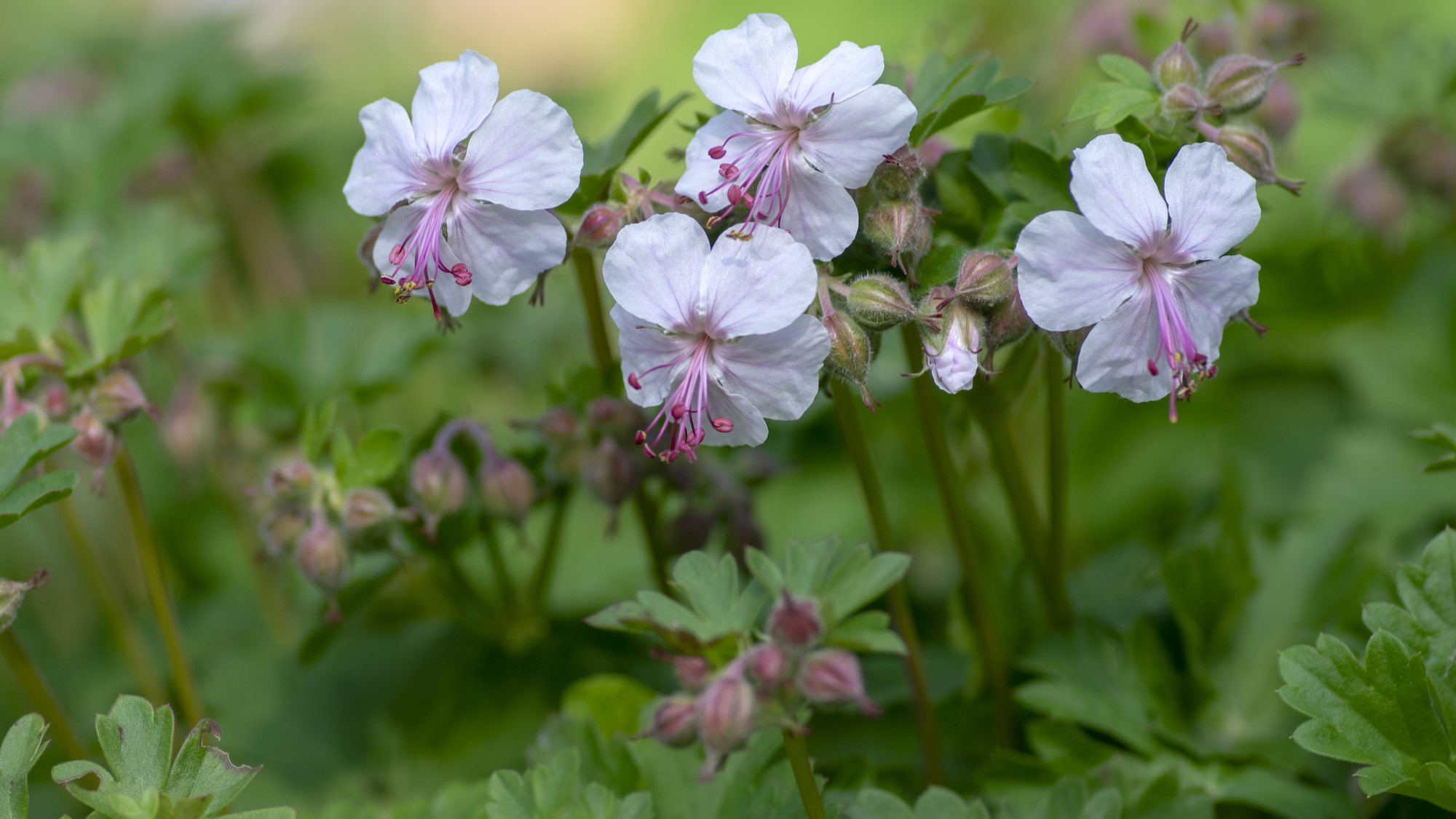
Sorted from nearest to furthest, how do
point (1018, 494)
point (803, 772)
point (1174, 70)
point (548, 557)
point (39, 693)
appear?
point (803, 772) → point (1174, 70) → point (39, 693) → point (1018, 494) → point (548, 557)

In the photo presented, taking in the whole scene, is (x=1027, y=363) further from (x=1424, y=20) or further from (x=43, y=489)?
(x=1424, y=20)

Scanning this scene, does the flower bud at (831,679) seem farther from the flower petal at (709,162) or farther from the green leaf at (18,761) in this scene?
the green leaf at (18,761)

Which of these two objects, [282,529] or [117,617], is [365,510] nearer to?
[282,529]

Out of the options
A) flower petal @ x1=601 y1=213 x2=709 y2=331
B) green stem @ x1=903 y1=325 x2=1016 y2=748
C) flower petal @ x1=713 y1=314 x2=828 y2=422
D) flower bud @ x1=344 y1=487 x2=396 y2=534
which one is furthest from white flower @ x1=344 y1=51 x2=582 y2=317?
green stem @ x1=903 y1=325 x2=1016 y2=748

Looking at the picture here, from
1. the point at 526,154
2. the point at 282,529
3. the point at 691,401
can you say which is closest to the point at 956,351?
the point at 691,401

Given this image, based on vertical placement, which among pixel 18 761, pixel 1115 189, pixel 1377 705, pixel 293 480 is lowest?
pixel 1377 705

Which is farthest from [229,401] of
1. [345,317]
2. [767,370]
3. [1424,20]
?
[1424,20]

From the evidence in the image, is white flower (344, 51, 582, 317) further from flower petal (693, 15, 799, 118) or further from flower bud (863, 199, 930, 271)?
flower bud (863, 199, 930, 271)
